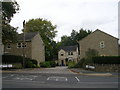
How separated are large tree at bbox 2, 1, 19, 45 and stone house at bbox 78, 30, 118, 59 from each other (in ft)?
61.7

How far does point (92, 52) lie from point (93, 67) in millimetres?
8713

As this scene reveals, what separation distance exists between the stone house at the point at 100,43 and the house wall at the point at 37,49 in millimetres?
13905

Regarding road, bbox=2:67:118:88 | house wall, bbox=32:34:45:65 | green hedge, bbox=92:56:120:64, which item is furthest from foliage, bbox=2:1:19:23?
house wall, bbox=32:34:45:65

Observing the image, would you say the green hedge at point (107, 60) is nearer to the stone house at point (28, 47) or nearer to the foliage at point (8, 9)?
the foliage at point (8, 9)

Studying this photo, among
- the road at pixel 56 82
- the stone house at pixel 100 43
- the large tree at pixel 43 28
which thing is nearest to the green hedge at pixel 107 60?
the road at pixel 56 82

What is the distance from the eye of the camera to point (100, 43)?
5369cm

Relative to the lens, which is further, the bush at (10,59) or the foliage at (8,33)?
the bush at (10,59)

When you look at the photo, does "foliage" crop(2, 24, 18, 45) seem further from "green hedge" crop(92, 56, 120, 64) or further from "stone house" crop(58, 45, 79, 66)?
"stone house" crop(58, 45, 79, 66)

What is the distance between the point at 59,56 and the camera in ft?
330

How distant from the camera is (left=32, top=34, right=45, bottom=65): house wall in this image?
204ft

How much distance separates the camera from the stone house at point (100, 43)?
5344 centimetres

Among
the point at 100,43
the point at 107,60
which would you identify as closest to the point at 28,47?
the point at 100,43

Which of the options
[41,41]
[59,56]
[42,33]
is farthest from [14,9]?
[59,56]

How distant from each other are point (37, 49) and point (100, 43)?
18.6m
